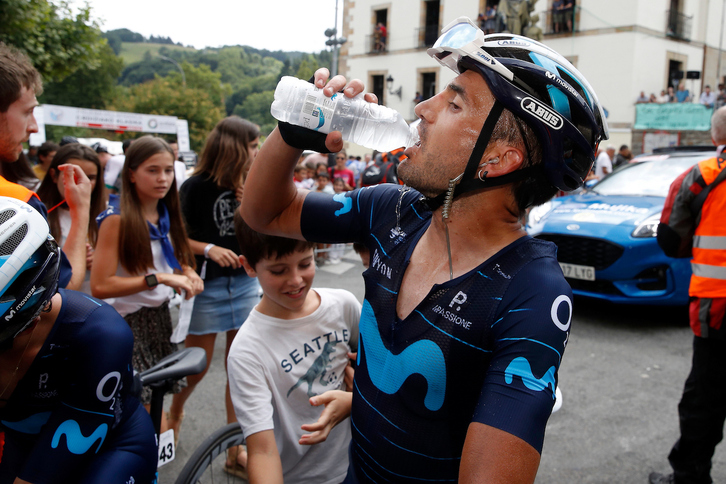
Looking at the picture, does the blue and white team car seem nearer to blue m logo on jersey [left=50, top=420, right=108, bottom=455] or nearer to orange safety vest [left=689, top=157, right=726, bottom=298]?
orange safety vest [left=689, top=157, right=726, bottom=298]

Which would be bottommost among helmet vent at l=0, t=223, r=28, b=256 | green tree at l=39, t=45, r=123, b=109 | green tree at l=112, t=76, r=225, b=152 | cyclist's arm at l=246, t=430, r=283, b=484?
cyclist's arm at l=246, t=430, r=283, b=484

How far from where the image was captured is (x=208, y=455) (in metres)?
2.25

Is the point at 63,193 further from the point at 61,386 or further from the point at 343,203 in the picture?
the point at 343,203

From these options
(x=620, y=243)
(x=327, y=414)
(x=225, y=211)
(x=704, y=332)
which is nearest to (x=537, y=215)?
(x=620, y=243)

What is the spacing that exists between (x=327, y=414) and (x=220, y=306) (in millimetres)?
2301

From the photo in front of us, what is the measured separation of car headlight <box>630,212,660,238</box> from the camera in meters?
5.52

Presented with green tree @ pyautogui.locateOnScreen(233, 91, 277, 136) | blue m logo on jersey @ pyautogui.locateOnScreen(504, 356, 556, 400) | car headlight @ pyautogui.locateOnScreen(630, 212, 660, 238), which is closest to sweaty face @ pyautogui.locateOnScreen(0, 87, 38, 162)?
blue m logo on jersey @ pyautogui.locateOnScreen(504, 356, 556, 400)

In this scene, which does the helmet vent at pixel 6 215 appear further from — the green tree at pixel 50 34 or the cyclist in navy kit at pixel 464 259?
the green tree at pixel 50 34

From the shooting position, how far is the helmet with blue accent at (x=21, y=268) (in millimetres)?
1382

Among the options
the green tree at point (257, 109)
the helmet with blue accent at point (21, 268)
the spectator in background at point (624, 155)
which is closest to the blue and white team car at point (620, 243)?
the helmet with blue accent at point (21, 268)

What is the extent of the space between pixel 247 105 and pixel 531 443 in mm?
84876

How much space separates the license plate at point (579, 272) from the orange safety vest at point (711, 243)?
8.47 ft

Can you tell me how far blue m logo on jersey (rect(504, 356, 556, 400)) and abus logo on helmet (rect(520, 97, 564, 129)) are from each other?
626 millimetres

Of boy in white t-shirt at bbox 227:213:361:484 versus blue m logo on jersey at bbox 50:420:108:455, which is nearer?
blue m logo on jersey at bbox 50:420:108:455
